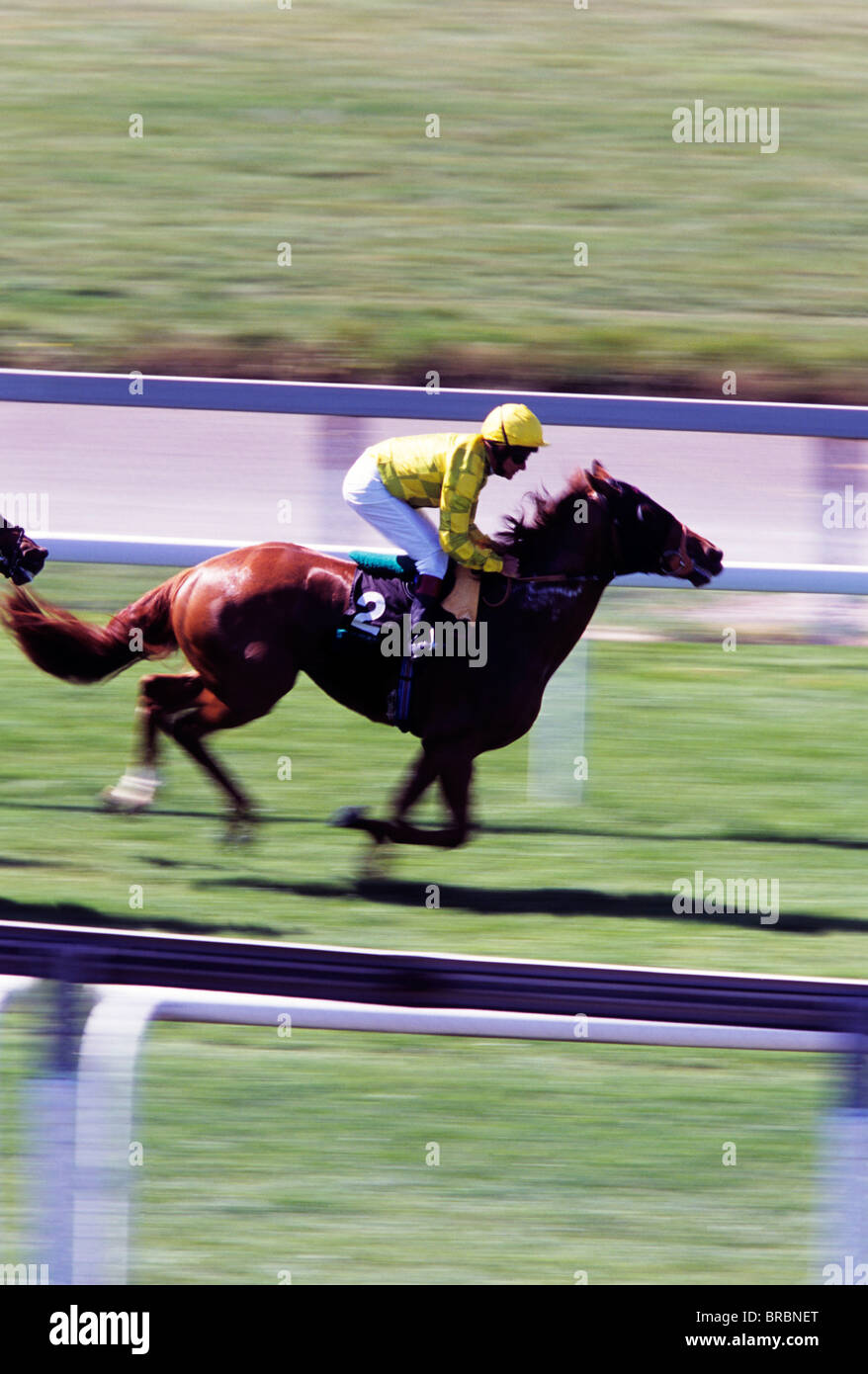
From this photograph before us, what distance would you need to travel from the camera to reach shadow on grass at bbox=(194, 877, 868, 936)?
6.49 metres

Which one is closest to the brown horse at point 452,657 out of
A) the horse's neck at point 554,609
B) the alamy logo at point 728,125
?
the horse's neck at point 554,609

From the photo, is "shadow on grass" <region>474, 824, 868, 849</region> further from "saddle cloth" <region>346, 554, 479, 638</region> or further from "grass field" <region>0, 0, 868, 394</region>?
"grass field" <region>0, 0, 868, 394</region>

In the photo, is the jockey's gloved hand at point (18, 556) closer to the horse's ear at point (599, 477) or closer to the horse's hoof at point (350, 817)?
the horse's hoof at point (350, 817)

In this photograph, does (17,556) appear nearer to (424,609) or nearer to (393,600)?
(393,600)

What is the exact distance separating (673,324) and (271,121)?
4.96m

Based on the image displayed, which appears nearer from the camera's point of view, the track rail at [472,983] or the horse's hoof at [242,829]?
the track rail at [472,983]

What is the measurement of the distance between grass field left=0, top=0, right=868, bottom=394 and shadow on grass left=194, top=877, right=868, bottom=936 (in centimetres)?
727

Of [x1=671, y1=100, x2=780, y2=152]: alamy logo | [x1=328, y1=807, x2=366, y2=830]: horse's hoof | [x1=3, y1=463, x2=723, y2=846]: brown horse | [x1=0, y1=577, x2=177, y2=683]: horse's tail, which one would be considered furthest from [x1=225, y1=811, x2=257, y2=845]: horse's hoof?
[x1=671, y1=100, x2=780, y2=152]: alamy logo

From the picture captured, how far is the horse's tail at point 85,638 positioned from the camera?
22.6 ft

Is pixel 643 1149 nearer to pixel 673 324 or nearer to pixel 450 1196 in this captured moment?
pixel 450 1196

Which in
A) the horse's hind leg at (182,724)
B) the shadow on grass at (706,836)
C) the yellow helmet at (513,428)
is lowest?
the shadow on grass at (706,836)

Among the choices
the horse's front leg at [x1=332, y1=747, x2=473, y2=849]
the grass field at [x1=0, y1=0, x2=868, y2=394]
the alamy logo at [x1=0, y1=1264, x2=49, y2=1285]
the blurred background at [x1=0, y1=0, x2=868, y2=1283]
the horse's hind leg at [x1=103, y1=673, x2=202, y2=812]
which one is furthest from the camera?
the grass field at [x1=0, y1=0, x2=868, y2=394]

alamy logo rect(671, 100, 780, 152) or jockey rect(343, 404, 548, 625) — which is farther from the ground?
alamy logo rect(671, 100, 780, 152)

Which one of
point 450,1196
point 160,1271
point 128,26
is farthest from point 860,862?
point 128,26
